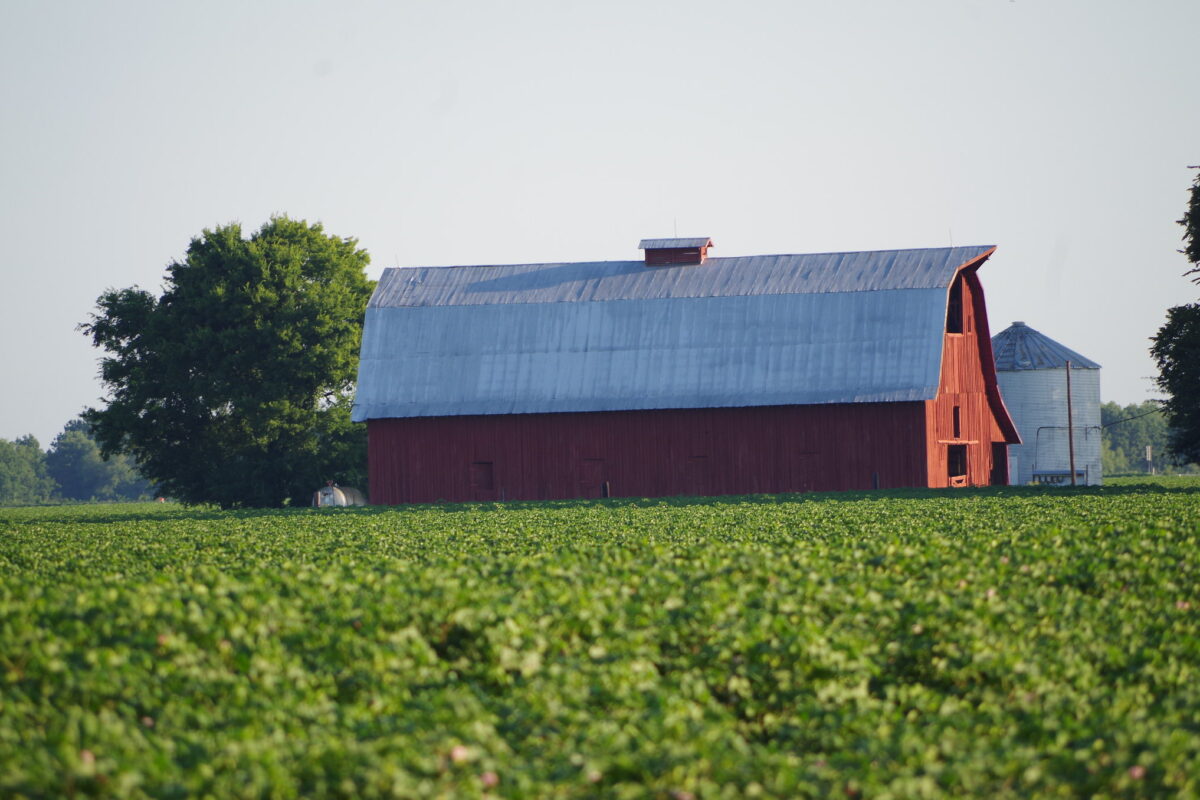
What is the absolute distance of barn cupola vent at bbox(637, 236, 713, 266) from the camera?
1766 inches

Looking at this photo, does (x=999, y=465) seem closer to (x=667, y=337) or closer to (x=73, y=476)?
(x=667, y=337)

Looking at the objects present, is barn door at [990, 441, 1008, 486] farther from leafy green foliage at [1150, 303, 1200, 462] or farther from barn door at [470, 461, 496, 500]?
barn door at [470, 461, 496, 500]

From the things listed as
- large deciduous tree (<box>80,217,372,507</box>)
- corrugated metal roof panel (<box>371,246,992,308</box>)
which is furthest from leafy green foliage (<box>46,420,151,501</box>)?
corrugated metal roof panel (<box>371,246,992,308</box>)

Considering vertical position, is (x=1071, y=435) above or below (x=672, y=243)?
below

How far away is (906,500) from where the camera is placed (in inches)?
1126

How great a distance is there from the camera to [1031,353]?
5406cm

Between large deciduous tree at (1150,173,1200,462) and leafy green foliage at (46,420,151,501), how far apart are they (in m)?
174

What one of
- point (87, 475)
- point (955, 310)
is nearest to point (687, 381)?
point (955, 310)

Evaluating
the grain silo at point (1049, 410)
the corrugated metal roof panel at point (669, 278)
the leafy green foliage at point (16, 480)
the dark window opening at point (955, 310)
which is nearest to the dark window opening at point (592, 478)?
the corrugated metal roof panel at point (669, 278)

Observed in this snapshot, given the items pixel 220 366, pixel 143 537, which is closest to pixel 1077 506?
pixel 143 537

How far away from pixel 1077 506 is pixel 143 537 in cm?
1779

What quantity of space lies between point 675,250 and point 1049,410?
18.9m

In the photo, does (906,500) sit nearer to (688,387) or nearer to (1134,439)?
(688,387)

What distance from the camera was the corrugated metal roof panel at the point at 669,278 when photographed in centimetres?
4247
